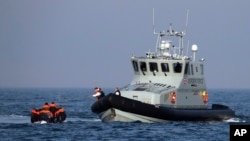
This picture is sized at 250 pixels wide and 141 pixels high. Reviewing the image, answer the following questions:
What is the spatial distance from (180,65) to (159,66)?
119cm

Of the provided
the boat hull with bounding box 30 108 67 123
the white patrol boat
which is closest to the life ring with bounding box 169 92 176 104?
the white patrol boat

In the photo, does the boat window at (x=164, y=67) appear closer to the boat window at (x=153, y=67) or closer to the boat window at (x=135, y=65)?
the boat window at (x=153, y=67)

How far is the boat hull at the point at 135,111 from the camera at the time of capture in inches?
1900

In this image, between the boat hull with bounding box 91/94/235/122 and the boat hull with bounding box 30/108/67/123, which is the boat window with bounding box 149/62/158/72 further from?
the boat hull with bounding box 30/108/67/123

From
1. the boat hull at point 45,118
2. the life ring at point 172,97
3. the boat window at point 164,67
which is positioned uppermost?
the boat window at point 164,67

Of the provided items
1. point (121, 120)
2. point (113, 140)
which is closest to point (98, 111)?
point (121, 120)

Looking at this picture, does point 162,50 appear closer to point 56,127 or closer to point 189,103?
point 189,103

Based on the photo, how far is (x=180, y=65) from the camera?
2021 inches

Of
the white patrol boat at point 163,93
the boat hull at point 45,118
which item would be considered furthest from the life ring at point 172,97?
the boat hull at point 45,118

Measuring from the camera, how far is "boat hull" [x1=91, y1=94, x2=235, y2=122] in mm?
48250

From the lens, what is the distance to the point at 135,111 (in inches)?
1907

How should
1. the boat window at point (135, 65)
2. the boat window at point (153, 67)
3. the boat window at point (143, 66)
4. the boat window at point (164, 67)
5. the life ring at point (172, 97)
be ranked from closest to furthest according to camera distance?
the life ring at point (172, 97) < the boat window at point (164, 67) < the boat window at point (153, 67) < the boat window at point (143, 66) < the boat window at point (135, 65)

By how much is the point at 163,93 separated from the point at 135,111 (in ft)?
7.90

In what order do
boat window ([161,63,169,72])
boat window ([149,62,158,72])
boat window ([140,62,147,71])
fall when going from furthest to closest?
boat window ([140,62,147,71]) → boat window ([149,62,158,72]) → boat window ([161,63,169,72])
